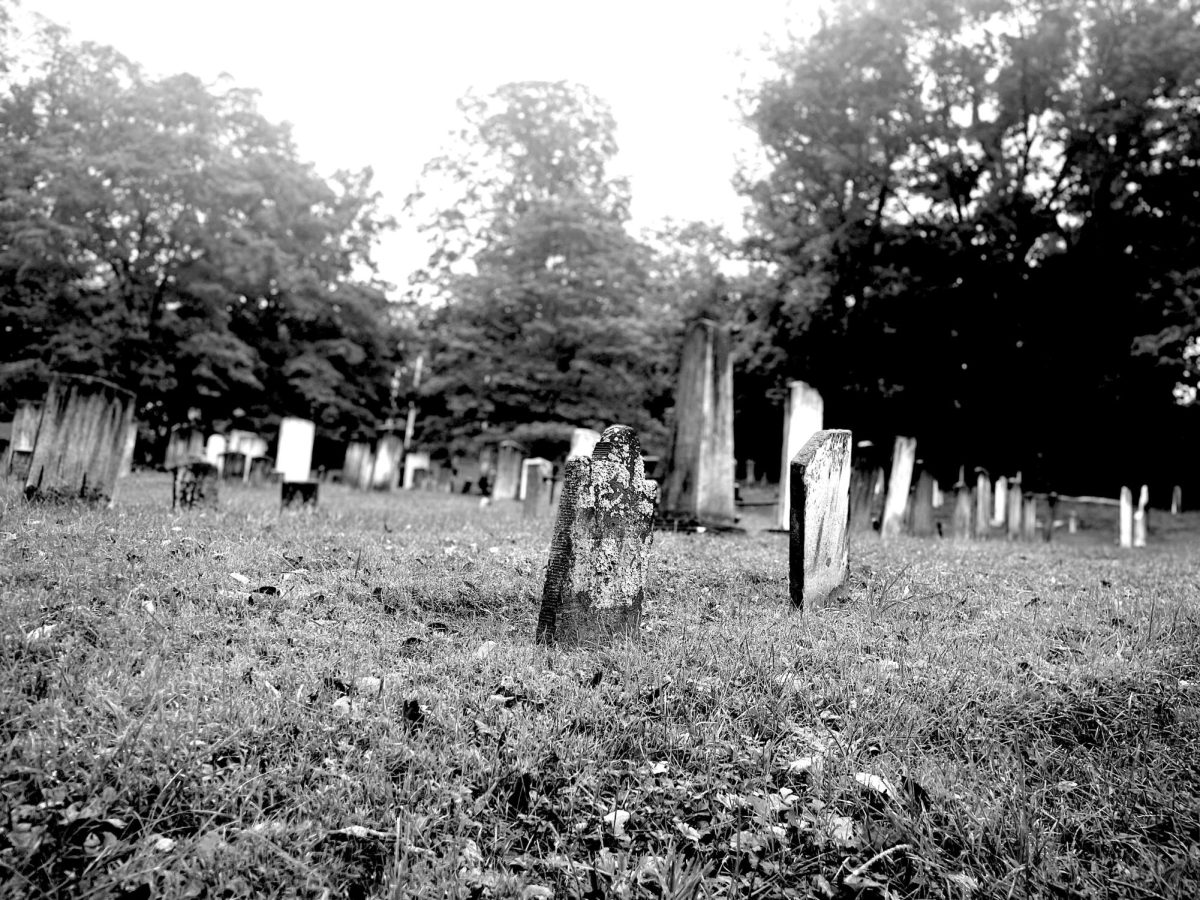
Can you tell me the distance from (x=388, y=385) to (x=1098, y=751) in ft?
109

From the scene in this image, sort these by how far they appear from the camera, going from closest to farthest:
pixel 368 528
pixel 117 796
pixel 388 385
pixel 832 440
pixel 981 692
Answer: pixel 117 796 < pixel 981 692 < pixel 832 440 < pixel 368 528 < pixel 388 385

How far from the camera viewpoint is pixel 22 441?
12555mm

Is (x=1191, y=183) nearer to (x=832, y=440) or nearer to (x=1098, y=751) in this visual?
(x=832, y=440)

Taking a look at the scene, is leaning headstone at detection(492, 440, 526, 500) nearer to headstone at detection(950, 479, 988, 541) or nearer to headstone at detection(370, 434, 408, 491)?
headstone at detection(370, 434, 408, 491)

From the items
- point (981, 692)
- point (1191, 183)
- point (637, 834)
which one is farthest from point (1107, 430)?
point (637, 834)

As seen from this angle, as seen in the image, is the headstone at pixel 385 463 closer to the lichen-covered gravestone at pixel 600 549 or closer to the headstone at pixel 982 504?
the headstone at pixel 982 504

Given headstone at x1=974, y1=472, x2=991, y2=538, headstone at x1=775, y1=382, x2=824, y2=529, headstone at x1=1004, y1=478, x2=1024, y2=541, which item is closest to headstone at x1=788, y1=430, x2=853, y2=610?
headstone at x1=775, y1=382, x2=824, y2=529

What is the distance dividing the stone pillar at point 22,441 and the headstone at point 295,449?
3.99m

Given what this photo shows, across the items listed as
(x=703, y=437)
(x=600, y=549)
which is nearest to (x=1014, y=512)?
(x=703, y=437)

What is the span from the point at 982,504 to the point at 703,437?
7990 mm

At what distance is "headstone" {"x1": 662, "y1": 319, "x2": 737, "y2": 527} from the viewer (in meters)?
10.6

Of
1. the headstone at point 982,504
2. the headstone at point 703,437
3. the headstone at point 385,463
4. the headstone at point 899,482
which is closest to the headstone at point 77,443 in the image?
the headstone at point 703,437

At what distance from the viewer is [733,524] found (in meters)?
10.6

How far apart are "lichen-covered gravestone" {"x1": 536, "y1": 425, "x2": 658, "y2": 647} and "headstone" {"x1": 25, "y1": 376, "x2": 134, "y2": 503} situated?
533 cm
